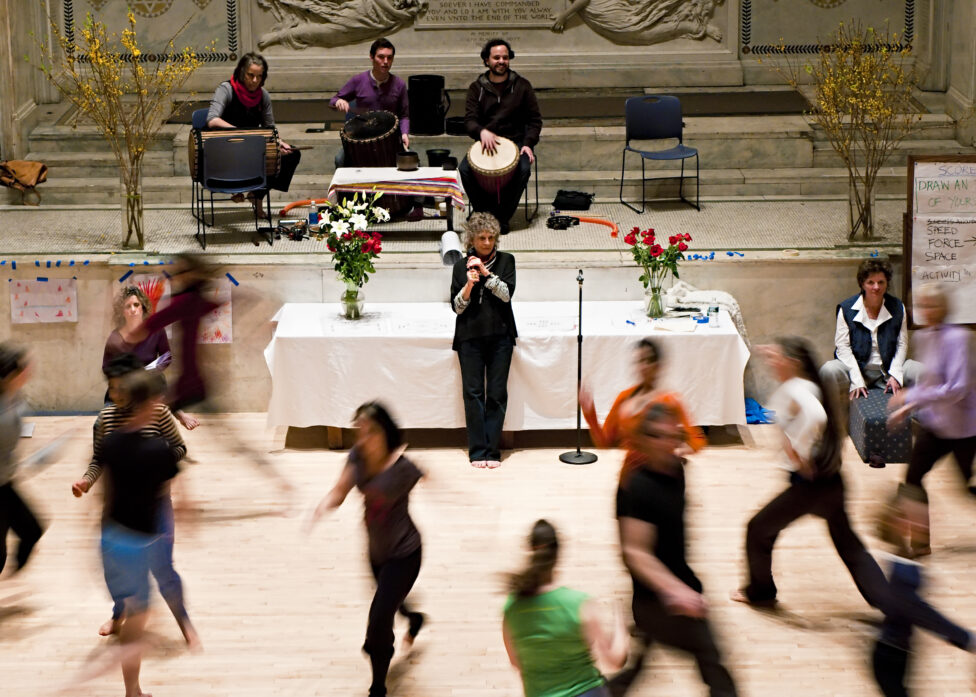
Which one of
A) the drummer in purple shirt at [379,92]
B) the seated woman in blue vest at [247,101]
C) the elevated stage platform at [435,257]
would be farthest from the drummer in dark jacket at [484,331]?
the drummer in purple shirt at [379,92]

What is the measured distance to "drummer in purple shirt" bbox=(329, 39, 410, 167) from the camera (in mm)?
10172

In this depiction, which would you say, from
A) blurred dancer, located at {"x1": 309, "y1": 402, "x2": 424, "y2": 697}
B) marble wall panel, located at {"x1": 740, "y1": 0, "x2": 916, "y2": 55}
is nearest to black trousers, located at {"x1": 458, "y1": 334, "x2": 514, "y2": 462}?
blurred dancer, located at {"x1": 309, "y1": 402, "x2": 424, "y2": 697}

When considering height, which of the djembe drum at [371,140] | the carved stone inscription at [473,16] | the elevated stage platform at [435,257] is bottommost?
the elevated stage platform at [435,257]

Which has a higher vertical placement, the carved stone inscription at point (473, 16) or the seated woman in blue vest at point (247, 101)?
the carved stone inscription at point (473, 16)

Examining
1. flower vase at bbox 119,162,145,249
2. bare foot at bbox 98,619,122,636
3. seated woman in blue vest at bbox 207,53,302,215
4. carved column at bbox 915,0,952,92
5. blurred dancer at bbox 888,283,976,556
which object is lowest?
bare foot at bbox 98,619,122,636

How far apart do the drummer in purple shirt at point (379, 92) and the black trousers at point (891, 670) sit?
6146 mm

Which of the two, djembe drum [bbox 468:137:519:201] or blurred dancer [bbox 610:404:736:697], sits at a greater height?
djembe drum [bbox 468:137:519:201]

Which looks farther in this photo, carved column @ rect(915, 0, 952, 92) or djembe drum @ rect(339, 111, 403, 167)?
carved column @ rect(915, 0, 952, 92)

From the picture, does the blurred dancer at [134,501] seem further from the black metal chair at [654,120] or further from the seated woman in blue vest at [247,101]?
the black metal chair at [654,120]

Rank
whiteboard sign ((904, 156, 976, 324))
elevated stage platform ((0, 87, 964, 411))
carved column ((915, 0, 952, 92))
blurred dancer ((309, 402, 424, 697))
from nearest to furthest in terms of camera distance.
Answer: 1. blurred dancer ((309, 402, 424, 697))
2. whiteboard sign ((904, 156, 976, 324))
3. elevated stage platform ((0, 87, 964, 411))
4. carved column ((915, 0, 952, 92))

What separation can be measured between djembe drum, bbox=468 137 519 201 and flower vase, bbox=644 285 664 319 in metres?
1.52

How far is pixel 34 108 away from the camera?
12.0 meters

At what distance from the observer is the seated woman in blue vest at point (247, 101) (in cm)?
976

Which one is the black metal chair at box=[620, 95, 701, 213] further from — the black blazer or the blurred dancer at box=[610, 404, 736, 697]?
the blurred dancer at box=[610, 404, 736, 697]
